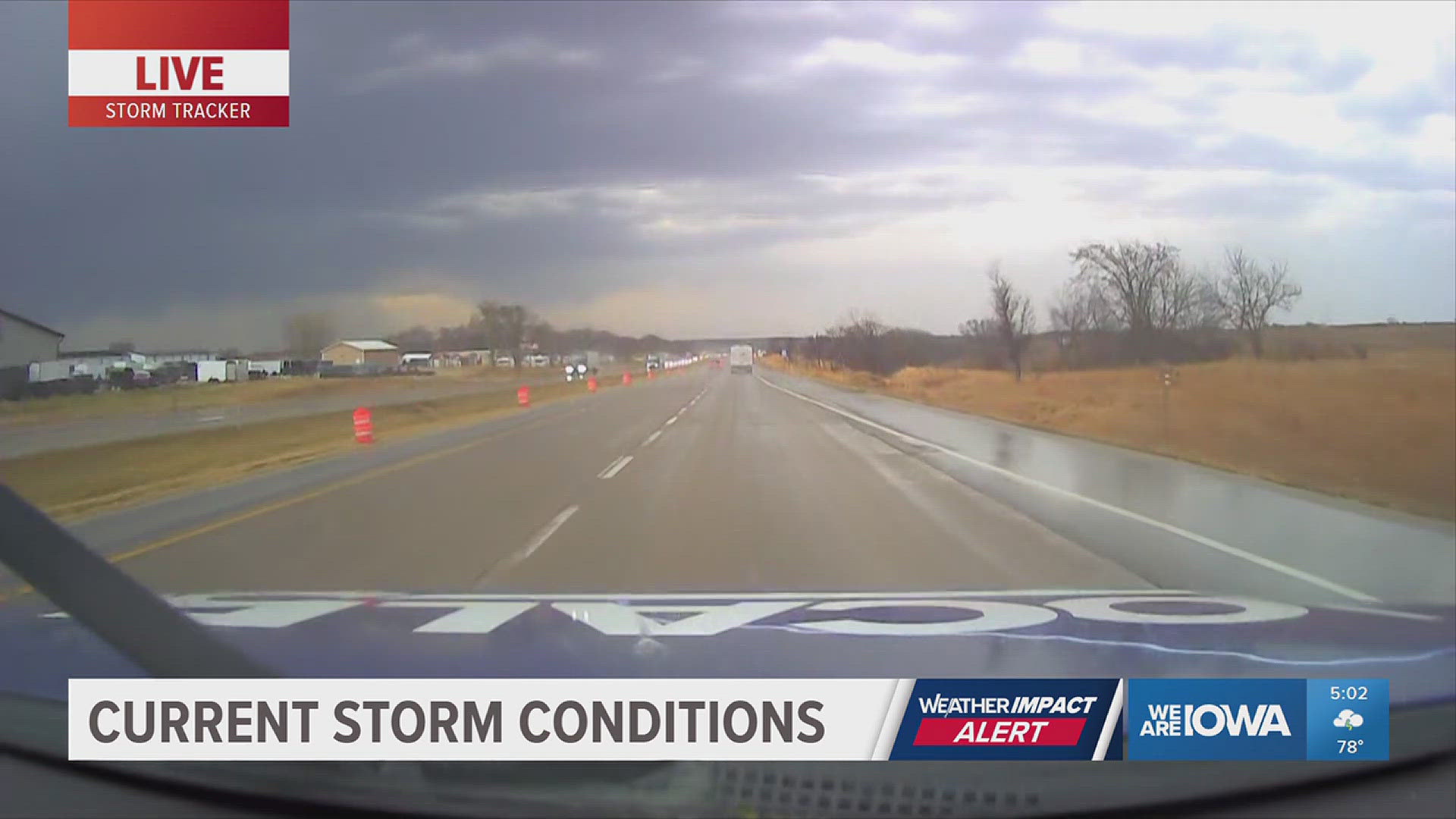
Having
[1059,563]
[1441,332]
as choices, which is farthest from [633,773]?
[1441,332]

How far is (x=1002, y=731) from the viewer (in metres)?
3.75

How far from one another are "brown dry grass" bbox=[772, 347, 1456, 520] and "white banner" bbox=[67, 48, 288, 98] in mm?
14958

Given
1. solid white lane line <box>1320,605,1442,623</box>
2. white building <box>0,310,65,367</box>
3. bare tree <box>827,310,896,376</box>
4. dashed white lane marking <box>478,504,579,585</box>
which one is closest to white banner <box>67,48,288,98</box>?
white building <box>0,310,65,367</box>

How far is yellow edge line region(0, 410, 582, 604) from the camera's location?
10.5 metres

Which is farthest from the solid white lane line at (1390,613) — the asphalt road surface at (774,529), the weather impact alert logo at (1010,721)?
the weather impact alert logo at (1010,721)

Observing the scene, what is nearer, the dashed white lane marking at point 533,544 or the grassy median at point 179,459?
the dashed white lane marking at point 533,544

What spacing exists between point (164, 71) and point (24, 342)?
14.2ft

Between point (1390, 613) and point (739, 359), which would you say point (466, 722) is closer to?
point (1390, 613)

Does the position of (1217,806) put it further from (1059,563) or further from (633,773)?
(1059,563)

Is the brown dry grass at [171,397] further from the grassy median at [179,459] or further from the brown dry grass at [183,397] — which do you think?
the grassy median at [179,459]

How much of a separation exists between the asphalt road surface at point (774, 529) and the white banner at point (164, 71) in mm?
4912

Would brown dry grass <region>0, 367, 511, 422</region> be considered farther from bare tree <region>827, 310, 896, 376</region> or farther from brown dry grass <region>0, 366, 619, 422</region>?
bare tree <region>827, 310, 896, 376</region>

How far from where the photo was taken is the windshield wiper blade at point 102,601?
361cm

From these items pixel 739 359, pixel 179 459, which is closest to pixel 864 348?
pixel 739 359
